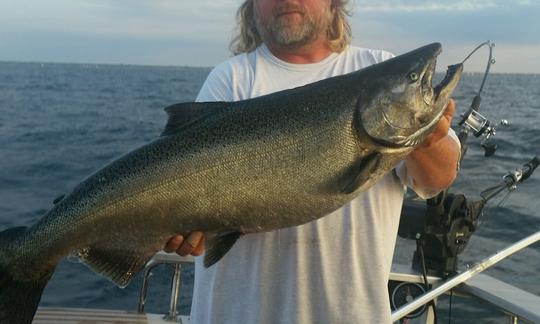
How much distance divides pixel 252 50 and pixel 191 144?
98 centimetres

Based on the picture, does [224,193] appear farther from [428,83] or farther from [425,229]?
[425,229]

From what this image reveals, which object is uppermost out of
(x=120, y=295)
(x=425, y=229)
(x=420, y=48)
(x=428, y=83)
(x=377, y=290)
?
(x=420, y=48)

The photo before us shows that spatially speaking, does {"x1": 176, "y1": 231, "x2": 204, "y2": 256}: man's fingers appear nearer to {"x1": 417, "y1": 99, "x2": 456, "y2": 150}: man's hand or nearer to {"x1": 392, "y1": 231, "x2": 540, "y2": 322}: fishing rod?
{"x1": 417, "y1": 99, "x2": 456, "y2": 150}: man's hand

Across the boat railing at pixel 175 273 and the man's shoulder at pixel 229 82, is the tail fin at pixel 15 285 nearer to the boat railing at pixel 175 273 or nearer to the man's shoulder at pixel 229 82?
the man's shoulder at pixel 229 82

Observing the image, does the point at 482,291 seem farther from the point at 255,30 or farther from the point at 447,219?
the point at 255,30

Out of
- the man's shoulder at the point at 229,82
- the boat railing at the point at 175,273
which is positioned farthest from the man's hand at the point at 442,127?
the boat railing at the point at 175,273

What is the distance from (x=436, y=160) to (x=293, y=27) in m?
1.10

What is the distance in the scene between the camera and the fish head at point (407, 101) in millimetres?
2773

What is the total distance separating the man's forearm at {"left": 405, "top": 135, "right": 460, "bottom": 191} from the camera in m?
2.95

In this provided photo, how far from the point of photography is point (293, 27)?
11.1 feet

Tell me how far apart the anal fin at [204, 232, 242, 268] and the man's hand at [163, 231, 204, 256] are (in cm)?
4

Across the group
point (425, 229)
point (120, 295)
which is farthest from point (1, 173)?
point (425, 229)

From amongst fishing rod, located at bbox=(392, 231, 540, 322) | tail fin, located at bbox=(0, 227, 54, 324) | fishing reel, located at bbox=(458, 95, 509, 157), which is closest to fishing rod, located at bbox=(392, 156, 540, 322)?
fishing rod, located at bbox=(392, 231, 540, 322)

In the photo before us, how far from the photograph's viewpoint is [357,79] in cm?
290
